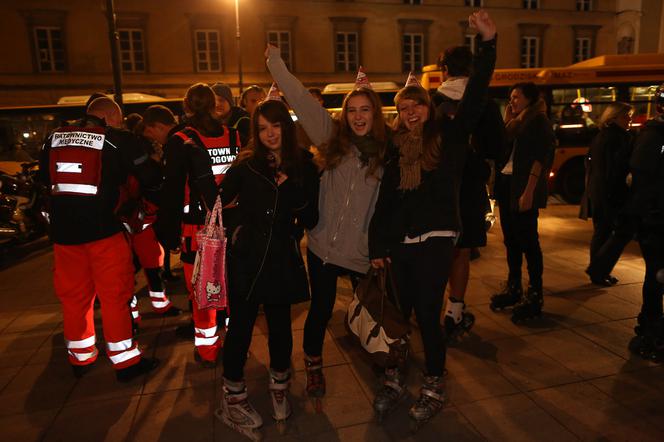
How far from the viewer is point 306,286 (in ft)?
Answer: 8.93

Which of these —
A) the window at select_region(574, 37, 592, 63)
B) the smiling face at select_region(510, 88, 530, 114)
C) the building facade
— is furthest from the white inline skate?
the window at select_region(574, 37, 592, 63)

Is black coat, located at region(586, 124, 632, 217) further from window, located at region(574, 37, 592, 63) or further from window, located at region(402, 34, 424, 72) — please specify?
window, located at region(574, 37, 592, 63)

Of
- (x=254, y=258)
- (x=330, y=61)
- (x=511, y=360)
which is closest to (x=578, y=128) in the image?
(x=511, y=360)

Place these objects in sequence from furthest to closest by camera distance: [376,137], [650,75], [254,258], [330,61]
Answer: [330,61]
[650,75]
[376,137]
[254,258]

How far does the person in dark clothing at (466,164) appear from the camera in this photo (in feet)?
10.6

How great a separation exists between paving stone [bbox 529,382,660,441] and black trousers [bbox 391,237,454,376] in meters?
0.78

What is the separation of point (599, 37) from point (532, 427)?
34.9 meters

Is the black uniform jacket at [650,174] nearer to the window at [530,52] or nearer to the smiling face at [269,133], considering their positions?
the smiling face at [269,133]

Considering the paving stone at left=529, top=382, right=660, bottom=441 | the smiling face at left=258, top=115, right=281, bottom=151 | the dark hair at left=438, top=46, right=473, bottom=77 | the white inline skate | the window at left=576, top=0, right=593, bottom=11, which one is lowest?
the paving stone at left=529, top=382, right=660, bottom=441

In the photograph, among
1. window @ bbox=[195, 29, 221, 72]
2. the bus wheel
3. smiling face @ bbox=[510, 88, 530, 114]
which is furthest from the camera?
window @ bbox=[195, 29, 221, 72]

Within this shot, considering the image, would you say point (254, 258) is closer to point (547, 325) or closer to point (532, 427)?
point (532, 427)

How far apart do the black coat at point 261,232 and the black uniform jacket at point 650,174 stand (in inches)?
99.8

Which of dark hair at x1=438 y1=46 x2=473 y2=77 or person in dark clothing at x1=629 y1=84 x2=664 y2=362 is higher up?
dark hair at x1=438 y1=46 x2=473 y2=77

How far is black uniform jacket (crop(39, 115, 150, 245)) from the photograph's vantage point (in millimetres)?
3141
